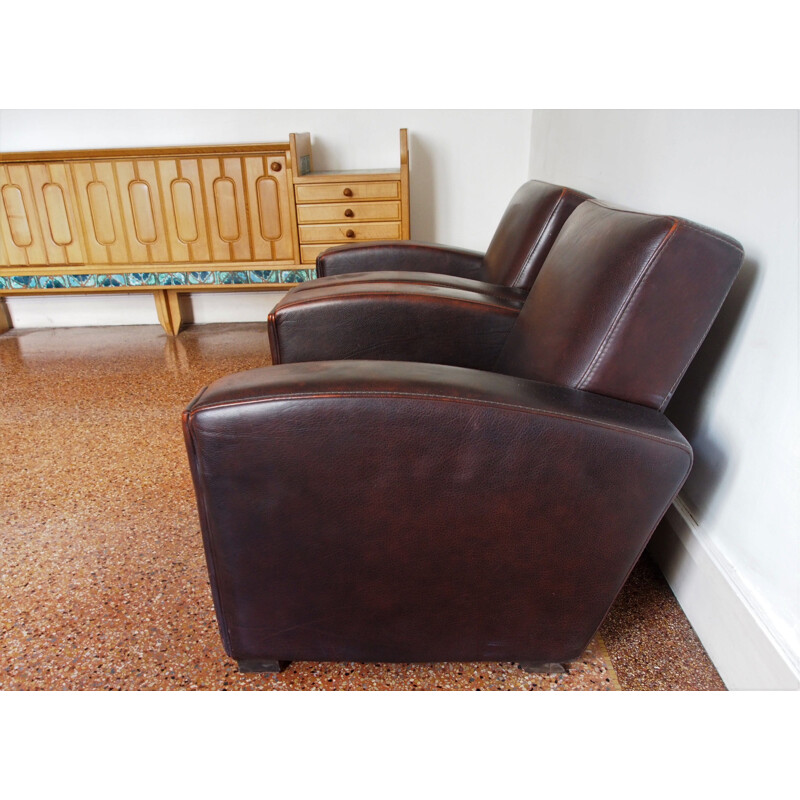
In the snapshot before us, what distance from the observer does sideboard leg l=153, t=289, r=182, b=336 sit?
3.40 meters

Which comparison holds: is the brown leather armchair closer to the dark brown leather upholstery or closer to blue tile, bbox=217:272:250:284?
the dark brown leather upholstery

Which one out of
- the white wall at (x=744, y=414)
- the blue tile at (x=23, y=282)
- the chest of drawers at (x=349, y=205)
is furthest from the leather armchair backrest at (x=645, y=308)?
the blue tile at (x=23, y=282)

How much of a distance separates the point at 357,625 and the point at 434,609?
0.46ft

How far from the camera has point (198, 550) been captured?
1597mm

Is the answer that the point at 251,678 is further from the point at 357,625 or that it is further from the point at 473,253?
the point at 473,253

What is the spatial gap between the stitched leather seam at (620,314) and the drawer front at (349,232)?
222 cm

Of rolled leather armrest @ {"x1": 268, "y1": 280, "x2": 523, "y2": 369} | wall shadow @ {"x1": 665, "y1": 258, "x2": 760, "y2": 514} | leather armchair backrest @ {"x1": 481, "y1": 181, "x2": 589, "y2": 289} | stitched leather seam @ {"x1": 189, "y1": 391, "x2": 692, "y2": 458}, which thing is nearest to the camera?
stitched leather seam @ {"x1": 189, "y1": 391, "x2": 692, "y2": 458}

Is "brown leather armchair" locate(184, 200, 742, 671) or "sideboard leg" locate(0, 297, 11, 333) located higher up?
"brown leather armchair" locate(184, 200, 742, 671)

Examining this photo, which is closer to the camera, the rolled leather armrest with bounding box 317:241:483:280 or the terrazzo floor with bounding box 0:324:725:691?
the terrazzo floor with bounding box 0:324:725:691

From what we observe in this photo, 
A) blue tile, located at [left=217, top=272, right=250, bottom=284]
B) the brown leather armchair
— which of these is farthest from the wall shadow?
blue tile, located at [left=217, top=272, right=250, bottom=284]

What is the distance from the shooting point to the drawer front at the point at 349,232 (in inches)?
122

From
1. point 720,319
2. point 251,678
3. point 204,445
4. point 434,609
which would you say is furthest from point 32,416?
point 720,319

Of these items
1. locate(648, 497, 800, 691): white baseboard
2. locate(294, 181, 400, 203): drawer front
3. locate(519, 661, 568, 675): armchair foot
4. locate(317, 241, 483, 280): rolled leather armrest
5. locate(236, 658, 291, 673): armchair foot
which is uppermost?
locate(294, 181, 400, 203): drawer front

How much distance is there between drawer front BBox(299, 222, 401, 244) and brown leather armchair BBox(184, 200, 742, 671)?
2040 mm
